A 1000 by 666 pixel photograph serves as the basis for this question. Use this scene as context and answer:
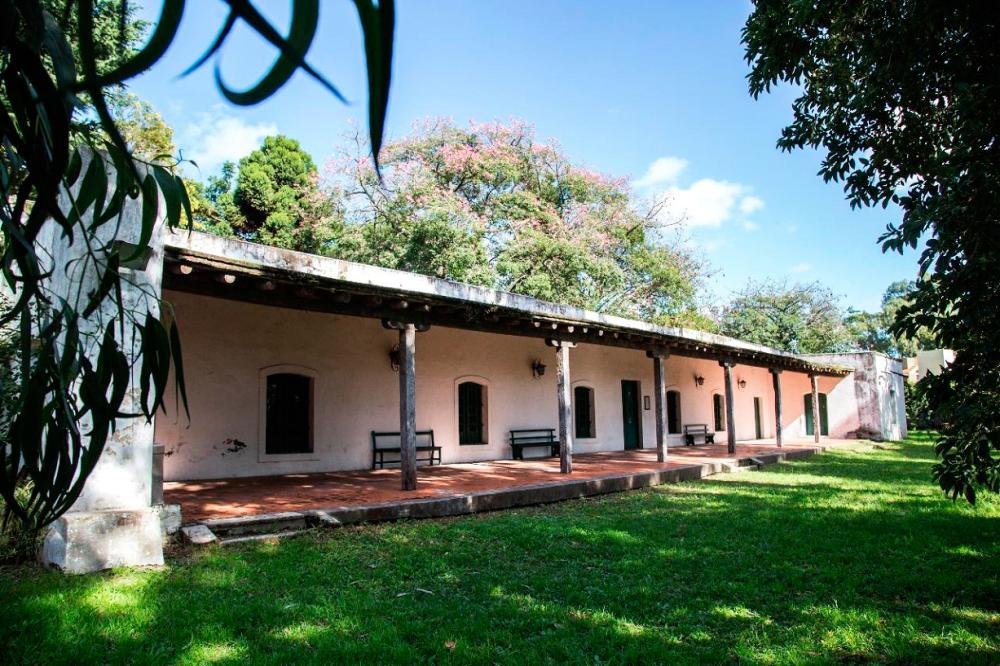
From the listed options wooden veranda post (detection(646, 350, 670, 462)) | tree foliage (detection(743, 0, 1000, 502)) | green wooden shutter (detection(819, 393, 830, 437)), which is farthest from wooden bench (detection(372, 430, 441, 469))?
green wooden shutter (detection(819, 393, 830, 437))

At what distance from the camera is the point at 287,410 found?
9.97m

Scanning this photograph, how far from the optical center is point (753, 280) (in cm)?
3117

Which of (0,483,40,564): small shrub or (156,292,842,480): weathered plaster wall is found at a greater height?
(156,292,842,480): weathered plaster wall

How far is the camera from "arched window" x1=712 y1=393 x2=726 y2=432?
20.7m

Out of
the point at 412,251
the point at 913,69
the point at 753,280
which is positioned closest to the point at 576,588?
the point at 913,69

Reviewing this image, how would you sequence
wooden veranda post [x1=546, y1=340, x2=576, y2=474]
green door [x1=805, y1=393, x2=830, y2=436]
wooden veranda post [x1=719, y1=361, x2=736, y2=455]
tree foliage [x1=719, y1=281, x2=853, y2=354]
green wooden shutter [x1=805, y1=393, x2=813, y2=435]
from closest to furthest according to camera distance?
wooden veranda post [x1=546, y1=340, x2=576, y2=474], wooden veranda post [x1=719, y1=361, x2=736, y2=455], green door [x1=805, y1=393, x2=830, y2=436], green wooden shutter [x1=805, y1=393, x2=813, y2=435], tree foliage [x1=719, y1=281, x2=853, y2=354]

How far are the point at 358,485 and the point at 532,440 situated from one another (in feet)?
18.9

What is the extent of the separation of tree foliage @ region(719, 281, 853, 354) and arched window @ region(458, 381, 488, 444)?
19.5m

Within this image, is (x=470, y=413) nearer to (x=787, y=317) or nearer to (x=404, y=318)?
(x=404, y=318)

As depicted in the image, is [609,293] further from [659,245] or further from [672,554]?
[672,554]

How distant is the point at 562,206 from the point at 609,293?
11.4 ft

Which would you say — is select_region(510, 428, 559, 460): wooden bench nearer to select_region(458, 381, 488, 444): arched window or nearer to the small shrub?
select_region(458, 381, 488, 444): arched window

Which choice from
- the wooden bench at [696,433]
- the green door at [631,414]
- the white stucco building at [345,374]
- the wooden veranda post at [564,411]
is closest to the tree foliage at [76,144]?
the white stucco building at [345,374]

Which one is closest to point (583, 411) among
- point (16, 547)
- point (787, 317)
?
point (16, 547)
